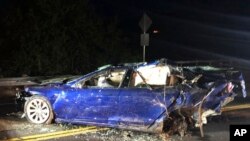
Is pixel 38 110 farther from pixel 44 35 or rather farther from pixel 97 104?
pixel 44 35

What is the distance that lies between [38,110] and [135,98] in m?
2.23

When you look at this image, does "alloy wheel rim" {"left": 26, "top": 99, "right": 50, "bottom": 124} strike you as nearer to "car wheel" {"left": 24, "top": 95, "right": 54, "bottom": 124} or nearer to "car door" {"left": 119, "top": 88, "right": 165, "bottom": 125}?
"car wheel" {"left": 24, "top": 95, "right": 54, "bottom": 124}

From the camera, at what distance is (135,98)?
8680mm

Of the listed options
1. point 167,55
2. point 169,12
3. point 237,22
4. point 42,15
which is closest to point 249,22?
point 237,22

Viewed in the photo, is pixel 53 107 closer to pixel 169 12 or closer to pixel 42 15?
pixel 42 15

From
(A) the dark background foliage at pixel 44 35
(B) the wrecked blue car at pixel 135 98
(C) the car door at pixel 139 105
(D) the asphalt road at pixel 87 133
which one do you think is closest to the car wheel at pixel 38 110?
(B) the wrecked blue car at pixel 135 98

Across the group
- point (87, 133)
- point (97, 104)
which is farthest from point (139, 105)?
point (87, 133)

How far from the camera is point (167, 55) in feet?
104

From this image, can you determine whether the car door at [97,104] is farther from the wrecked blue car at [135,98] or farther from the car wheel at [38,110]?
the car wheel at [38,110]

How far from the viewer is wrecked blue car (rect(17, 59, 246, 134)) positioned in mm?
8523

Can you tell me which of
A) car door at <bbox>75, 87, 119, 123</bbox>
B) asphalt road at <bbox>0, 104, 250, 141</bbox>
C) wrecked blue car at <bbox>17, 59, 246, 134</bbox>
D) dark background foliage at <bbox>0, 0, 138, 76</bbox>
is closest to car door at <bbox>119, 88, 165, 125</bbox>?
wrecked blue car at <bbox>17, 59, 246, 134</bbox>

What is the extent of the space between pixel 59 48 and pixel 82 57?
6.49ft

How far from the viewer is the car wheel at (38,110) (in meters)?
9.51

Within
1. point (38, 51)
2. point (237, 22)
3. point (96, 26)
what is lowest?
point (38, 51)
